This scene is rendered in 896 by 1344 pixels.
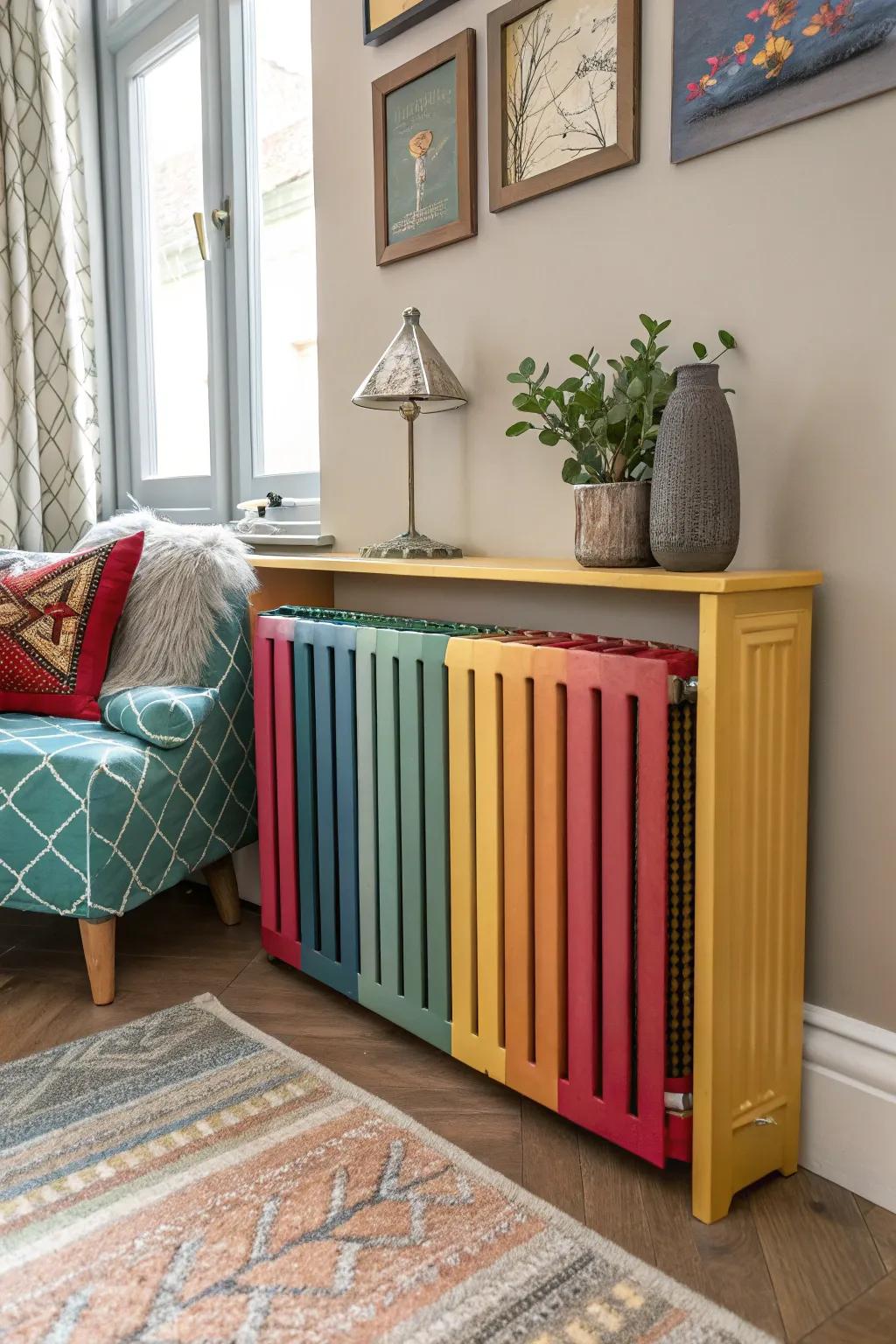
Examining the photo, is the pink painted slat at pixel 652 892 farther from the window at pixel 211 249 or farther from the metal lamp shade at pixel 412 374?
the window at pixel 211 249

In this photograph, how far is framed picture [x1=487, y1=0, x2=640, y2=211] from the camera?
58.0 inches

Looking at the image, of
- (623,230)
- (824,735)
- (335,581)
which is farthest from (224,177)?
(824,735)

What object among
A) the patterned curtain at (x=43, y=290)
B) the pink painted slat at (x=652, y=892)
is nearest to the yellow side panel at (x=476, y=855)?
the pink painted slat at (x=652, y=892)

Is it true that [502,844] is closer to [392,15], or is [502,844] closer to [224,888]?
[224,888]

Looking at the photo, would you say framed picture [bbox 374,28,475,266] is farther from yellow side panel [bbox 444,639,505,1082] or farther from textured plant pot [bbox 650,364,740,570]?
yellow side panel [bbox 444,639,505,1082]

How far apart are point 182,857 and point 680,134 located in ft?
4.79

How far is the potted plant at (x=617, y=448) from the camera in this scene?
4.38 feet

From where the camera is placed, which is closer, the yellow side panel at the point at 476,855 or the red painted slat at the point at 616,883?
the red painted slat at the point at 616,883

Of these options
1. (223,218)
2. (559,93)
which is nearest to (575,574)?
(559,93)

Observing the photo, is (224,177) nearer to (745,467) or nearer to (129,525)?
(129,525)

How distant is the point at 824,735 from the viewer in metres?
1.32

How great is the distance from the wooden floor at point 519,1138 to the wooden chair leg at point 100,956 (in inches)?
1.4

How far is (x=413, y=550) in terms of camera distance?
1726 mm

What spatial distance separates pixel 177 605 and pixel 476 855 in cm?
89
